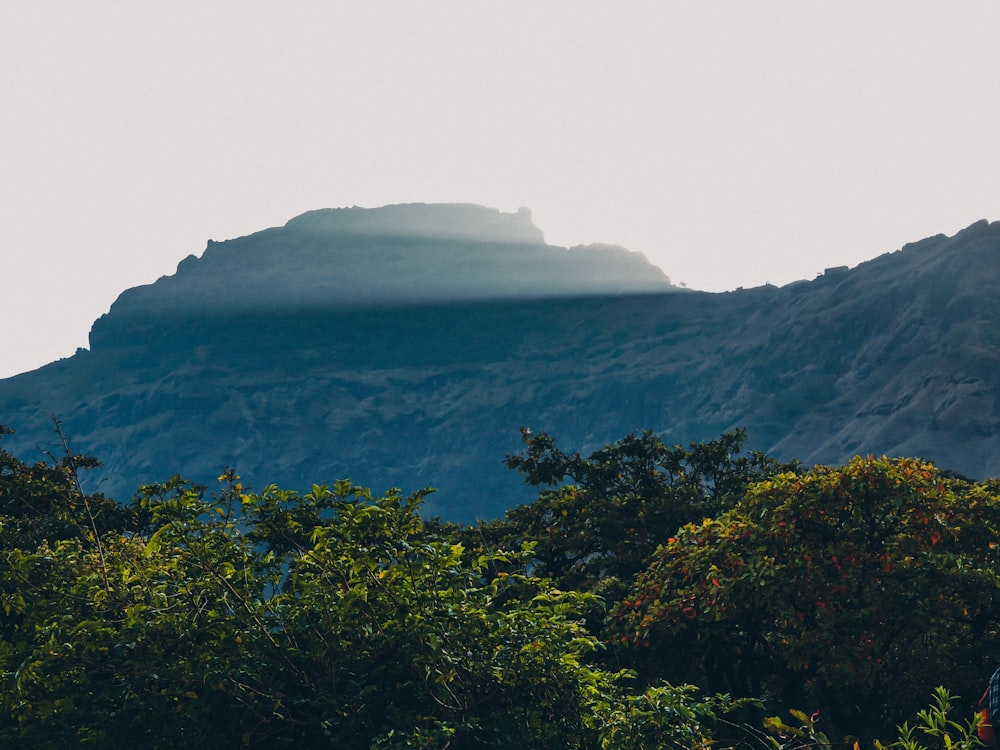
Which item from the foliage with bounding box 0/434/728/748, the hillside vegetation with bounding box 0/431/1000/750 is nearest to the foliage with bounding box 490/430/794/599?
the hillside vegetation with bounding box 0/431/1000/750

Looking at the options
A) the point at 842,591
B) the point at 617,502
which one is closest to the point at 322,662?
the point at 842,591

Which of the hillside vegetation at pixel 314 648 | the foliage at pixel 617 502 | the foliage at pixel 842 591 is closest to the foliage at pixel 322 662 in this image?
the hillside vegetation at pixel 314 648

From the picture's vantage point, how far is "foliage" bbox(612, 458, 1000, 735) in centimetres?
1515

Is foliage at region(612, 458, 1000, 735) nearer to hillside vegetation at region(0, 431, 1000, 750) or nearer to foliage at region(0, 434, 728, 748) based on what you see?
hillside vegetation at region(0, 431, 1000, 750)

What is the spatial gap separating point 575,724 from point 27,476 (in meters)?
23.6

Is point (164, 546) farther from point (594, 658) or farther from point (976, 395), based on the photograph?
point (976, 395)

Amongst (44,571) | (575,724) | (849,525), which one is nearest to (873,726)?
(849,525)

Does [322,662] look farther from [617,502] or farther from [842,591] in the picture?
[617,502]

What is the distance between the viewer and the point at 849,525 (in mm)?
16047

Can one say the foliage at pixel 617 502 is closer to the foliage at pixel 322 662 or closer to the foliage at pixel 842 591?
the foliage at pixel 842 591

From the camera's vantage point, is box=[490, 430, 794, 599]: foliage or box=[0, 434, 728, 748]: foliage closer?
box=[0, 434, 728, 748]: foliage

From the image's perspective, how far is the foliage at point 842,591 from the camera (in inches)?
596

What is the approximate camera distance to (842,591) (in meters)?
15.4

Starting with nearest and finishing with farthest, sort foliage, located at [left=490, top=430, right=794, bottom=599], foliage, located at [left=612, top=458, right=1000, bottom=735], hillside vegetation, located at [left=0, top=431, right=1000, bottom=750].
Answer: hillside vegetation, located at [left=0, top=431, right=1000, bottom=750], foliage, located at [left=612, top=458, right=1000, bottom=735], foliage, located at [left=490, top=430, right=794, bottom=599]
